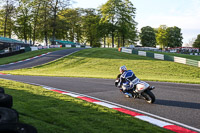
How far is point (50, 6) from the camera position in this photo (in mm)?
56500

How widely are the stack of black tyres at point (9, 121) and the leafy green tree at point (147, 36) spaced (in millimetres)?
104649

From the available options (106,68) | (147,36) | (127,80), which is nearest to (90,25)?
(147,36)

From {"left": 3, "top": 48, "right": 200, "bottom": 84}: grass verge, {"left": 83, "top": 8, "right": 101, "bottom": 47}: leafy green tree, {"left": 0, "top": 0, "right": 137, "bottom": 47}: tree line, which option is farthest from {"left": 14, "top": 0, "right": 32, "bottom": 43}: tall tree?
{"left": 3, "top": 48, "right": 200, "bottom": 84}: grass verge

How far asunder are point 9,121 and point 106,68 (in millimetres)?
21789

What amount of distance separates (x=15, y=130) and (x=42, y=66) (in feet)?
85.0

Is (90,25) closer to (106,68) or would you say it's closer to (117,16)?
(117,16)

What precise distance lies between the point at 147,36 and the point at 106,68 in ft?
278

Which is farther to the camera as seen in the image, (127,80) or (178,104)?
(127,80)

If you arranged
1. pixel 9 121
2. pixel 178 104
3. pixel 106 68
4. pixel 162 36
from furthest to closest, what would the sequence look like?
pixel 162 36, pixel 106 68, pixel 178 104, pixel 9 121

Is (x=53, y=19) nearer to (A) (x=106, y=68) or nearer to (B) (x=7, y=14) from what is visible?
(B) (x=7, y=14)

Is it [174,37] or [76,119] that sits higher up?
[174,37]

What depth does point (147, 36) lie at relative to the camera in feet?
346

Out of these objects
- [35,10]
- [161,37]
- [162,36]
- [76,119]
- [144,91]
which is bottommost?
[76,119]

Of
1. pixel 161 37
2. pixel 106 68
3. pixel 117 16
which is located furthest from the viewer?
pixel 161 37
